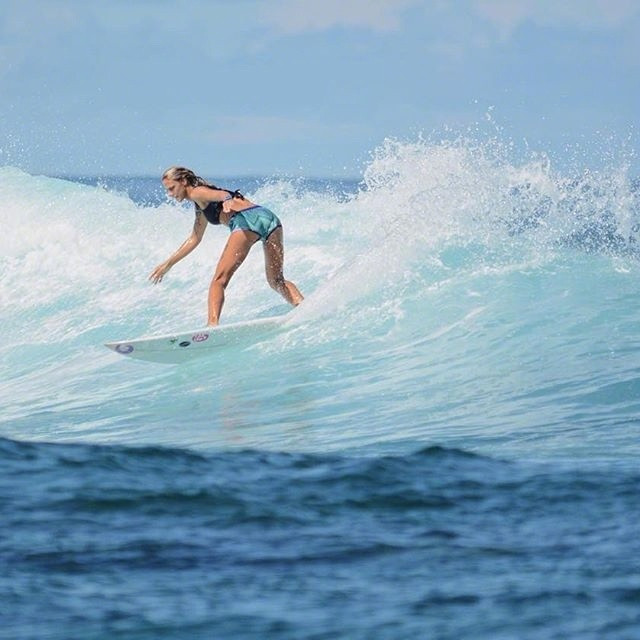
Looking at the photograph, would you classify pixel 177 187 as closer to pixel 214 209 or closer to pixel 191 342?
pixel 214 209

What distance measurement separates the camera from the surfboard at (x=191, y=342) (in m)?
11.5

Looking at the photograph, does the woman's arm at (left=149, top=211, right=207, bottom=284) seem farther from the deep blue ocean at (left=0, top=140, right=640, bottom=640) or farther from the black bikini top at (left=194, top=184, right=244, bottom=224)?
the deep blue ocean at (left=0, top=140, right=640, bottom=640)

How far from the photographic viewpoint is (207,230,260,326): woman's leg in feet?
37.5

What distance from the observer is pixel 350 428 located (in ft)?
30.5

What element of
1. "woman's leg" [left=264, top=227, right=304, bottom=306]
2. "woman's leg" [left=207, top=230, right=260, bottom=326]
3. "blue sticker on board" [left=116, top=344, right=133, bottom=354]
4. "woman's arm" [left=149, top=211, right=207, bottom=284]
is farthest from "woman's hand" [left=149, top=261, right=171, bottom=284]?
"woman's leg" [left=264, top=227, right=304, bottom=306]

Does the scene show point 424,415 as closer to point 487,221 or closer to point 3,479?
point 3,479

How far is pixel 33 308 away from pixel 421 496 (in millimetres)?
12252

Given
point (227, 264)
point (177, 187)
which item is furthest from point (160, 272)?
point (177, 187)

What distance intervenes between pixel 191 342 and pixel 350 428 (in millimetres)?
2828

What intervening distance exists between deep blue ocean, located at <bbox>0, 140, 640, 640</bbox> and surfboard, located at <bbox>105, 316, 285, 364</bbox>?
0.13 m

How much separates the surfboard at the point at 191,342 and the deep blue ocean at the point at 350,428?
0.41 ft

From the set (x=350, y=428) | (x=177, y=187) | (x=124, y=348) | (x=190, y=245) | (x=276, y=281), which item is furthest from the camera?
(x=276, y=281)

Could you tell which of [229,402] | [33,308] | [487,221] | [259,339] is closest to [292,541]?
[229,402]

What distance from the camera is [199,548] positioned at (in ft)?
18.7
